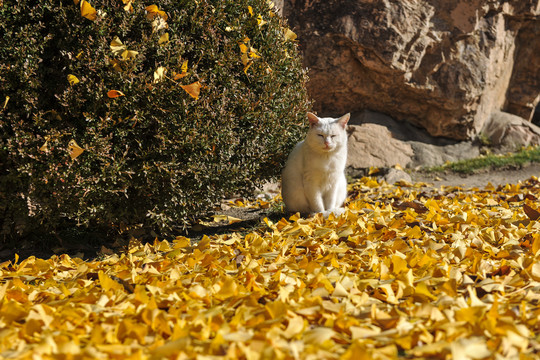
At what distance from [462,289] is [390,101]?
18.2ft

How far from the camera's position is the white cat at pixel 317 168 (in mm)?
4020

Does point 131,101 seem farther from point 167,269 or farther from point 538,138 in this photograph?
point 538,138

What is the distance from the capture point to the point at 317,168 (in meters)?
4.08

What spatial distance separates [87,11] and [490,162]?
626cm

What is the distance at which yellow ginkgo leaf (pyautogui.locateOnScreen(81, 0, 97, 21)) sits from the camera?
292cm

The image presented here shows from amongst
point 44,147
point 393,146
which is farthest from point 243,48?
point 393,146

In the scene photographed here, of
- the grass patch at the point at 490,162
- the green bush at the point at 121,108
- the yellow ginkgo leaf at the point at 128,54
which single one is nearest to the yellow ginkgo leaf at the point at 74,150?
the green bush at the point at 121,108

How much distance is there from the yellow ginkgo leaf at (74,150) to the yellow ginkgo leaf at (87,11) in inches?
31.8

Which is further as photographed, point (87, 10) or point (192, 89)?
point (192, 89)

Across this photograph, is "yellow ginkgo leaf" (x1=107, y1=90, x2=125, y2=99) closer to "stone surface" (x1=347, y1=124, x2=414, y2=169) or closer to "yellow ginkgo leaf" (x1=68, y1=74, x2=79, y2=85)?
"yellow ginkgo leaf" (x1=68, y1=74, x2=79, y2=85)

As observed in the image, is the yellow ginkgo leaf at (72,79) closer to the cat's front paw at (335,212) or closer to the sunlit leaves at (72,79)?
the sunlit leaves at (72,79)

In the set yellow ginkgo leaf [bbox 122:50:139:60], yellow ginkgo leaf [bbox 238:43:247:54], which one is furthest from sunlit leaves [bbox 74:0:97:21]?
yellow ginkgo leaf [bbox 238:43:247:54]

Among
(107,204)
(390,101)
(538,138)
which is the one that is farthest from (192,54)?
(538,138)

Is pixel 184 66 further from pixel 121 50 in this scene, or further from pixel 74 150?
pixel 74 150
